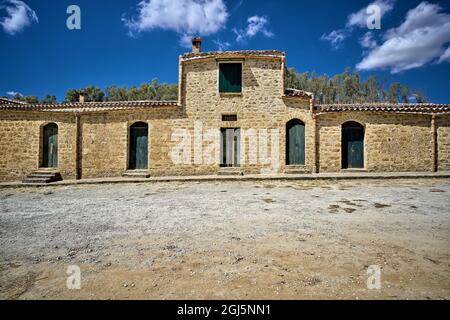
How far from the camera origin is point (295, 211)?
→ 548 centimetres

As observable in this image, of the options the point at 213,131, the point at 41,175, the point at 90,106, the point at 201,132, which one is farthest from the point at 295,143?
the point at 41,175

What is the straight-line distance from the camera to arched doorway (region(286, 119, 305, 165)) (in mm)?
11984

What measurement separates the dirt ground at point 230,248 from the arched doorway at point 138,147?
5954mm

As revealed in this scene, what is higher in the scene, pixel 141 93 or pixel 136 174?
pixel 141 93

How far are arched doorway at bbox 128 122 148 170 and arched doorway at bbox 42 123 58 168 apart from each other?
4.19 meters

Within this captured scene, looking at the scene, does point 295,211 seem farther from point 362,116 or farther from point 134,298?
point 362,116

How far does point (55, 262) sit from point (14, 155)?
12.9m

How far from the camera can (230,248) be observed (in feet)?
11.3

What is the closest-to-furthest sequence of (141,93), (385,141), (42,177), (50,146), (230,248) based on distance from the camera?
(230,248) → (42,177) → (385,141) → (50,146) → (141,93)

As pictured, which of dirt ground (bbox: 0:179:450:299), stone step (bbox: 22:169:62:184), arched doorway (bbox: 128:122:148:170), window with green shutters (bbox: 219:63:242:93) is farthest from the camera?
arched doorway (bbox: 128:122:148:170)

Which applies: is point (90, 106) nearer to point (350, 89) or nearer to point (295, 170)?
point (295, 170)

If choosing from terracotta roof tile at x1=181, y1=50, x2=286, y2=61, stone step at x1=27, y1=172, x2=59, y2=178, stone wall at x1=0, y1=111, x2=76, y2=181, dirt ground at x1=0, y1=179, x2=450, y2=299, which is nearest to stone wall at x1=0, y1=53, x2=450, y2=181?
stone wall at x1=0, y1=111, x2=76, y2=181

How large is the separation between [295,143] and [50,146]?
13.8 m

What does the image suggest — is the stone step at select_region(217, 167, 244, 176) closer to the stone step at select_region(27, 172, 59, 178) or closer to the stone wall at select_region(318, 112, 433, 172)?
the stone wall at select_region(318, 112, 433, 172)
